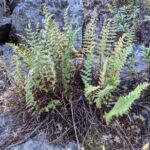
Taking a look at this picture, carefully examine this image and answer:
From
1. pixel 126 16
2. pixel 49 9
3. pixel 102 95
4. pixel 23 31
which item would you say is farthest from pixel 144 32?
pixel 102 95

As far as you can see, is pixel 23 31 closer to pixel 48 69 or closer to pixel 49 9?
pixel 49 9

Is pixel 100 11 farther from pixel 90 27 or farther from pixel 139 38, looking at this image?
pixel 90 27

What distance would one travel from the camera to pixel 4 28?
4.51 metres

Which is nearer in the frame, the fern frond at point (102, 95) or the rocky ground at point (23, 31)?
the fern frond at point (102, 95)

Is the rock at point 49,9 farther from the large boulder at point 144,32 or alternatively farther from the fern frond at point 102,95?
the fern frond at point 102,95

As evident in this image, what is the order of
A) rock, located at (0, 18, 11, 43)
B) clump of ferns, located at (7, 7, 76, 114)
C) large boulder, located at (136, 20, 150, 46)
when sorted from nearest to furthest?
clump of ferns, located at (7, 7, 76, 114) < large boulder, located at (136, 20, 150, 46) < rock, located at (0, 18, 11, 43)

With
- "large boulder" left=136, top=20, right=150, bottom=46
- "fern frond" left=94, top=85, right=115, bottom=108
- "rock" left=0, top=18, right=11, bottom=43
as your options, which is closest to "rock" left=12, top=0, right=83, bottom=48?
"rock" left=0, top=18, right=11, bottom=43

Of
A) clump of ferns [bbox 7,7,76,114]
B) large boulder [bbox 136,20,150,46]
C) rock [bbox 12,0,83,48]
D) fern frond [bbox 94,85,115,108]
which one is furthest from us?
large boulder [bbox 136,20,150,46]

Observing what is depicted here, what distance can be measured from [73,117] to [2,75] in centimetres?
111

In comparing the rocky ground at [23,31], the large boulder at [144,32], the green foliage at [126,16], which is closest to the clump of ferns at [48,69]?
the rocky ground at [23,31]

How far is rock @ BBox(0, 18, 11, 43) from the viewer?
14.8ft

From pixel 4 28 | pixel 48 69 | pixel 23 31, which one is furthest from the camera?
pixel 4 28

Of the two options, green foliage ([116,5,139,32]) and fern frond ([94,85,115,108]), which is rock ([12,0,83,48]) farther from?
fern frond ([94,85,115,108])

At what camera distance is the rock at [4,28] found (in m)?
4.50
